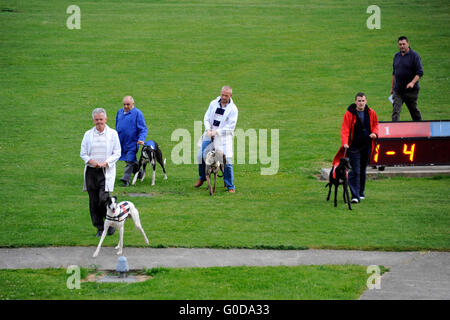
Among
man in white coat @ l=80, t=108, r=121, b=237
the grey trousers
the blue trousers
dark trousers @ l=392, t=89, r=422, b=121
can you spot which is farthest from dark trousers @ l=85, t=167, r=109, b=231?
dark trousers @ l=392, t=89, r=422, b=121

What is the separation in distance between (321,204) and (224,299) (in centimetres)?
655

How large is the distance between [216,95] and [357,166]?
15.1 metres

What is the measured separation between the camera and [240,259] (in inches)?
466

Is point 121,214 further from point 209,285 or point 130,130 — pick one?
point 130,130

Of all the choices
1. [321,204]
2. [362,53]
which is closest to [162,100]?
[362,53]

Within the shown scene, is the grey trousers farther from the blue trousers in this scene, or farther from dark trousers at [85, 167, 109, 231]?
dark trousers at [85, 167, 109, 231]

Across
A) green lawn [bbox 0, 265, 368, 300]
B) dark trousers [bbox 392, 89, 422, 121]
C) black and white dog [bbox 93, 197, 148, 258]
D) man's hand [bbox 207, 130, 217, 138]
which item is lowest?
green lawn [bbox 0, 265, 368, 300]

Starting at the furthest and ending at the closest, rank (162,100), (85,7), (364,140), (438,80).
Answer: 1. (85,7)
2. (438,80)
3. (162,100)
4. (364,140)

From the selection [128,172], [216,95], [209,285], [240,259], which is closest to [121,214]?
[240,259]

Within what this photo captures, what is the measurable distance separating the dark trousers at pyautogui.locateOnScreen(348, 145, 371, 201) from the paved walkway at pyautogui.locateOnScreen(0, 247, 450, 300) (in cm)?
375

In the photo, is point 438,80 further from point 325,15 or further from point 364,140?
point 364,140

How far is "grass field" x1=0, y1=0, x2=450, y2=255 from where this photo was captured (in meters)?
13.9

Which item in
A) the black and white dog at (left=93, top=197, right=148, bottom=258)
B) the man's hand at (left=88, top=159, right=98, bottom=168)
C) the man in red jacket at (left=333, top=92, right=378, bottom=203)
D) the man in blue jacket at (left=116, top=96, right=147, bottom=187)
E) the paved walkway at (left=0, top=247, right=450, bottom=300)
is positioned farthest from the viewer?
the man in blue jacket at (left=116, top=96, right=147, bottom=187)

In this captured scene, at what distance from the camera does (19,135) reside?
Answer: 24.3m
